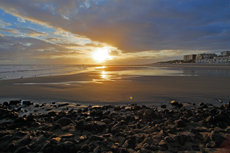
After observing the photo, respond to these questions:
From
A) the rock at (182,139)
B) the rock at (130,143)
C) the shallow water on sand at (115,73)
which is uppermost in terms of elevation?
the shallow water on sand at (115,73)

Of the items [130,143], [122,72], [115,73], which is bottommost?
[130,143]

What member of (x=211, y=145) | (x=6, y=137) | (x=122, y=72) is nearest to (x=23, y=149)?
(x=6, y=137)

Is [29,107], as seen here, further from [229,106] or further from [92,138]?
[229,106]

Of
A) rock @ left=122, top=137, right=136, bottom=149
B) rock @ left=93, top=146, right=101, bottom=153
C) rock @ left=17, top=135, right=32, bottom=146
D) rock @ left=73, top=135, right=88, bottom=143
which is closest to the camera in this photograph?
rock @ left=93, top=146, right=101, bottom=153

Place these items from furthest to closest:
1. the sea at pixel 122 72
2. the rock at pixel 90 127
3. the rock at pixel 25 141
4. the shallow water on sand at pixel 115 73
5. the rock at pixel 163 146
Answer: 1. the sea at pixel 122 72
2. the shallow water on sand at pixel 115 73
3. the rock at pixel 90 127
4. the rock at pixel 25 141
5. the rock at pixel 163 146

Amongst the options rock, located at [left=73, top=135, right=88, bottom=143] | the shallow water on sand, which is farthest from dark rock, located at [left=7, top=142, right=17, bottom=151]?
the shallow water on sand

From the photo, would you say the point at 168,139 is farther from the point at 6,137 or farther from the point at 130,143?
the point at 6,137

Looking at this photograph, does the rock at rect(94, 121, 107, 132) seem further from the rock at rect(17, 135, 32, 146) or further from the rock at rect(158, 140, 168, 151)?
the rock at rect(17, 135, 32, 146)

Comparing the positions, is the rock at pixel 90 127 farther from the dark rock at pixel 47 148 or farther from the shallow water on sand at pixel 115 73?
the shallow water on sand at pixel 115 73

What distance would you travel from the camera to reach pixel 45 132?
3740 millimetres

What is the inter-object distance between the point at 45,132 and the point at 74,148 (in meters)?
1.26

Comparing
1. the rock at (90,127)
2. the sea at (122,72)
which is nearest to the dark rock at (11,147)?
the rock at (90,127)

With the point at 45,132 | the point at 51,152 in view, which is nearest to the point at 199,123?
the point at 51,152

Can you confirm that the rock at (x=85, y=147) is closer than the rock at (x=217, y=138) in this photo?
Yes
